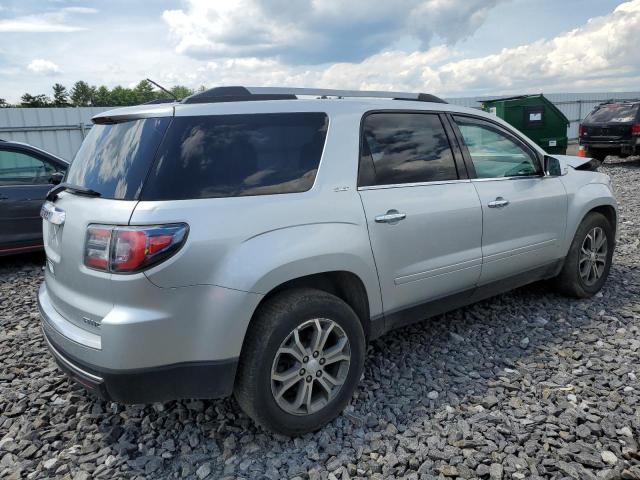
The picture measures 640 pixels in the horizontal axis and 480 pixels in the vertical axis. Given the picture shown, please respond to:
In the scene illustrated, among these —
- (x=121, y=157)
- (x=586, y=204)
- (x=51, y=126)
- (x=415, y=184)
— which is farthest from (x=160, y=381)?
(x=51, y=126)

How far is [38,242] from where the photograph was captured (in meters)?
6.46

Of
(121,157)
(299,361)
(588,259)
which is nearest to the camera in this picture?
(121,157)

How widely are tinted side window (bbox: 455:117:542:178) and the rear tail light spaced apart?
2.27 m

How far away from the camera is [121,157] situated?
2.59 meters

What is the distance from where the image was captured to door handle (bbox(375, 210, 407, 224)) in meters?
3.01

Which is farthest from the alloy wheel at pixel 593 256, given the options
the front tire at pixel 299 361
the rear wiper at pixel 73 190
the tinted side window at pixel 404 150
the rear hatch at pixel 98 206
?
the rear wiper at pixel 73 190

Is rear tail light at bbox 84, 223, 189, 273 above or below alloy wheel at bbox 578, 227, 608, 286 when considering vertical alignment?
above

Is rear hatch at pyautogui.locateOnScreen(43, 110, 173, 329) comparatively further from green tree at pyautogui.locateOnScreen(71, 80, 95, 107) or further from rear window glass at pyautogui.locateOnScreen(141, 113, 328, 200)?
green tree at pyautogui.locateOnScreen(71, 80, 95, 107)

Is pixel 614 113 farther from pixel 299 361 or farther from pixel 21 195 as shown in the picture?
pixel 299 361

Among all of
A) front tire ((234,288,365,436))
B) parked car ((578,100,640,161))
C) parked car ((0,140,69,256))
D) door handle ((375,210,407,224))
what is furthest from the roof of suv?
parked car ((578,100,640,161))

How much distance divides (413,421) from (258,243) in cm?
135

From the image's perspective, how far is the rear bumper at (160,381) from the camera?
237cm

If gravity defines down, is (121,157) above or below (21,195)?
above

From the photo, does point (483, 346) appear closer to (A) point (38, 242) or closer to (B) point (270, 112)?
(B) point (270, 112)
